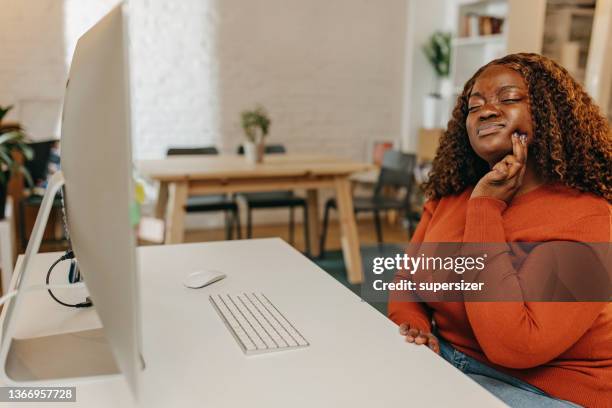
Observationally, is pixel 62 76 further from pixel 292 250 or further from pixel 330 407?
pixel 330 407

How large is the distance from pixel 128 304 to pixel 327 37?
4647 mm

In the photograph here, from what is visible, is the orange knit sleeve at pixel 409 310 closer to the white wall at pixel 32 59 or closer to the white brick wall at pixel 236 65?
the white brick wall at pixel 236 65

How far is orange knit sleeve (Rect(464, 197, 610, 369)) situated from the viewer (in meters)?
0.95

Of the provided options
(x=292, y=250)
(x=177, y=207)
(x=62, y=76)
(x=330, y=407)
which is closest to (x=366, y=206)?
(x=177, y=207)

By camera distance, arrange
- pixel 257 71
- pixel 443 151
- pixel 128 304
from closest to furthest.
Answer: pixel 128 304 < pixel 443 151 < pixel 257 71

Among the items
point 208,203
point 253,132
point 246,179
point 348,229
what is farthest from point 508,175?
point 208,203

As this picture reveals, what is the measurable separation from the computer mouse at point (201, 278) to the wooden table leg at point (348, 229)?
2.07 meters

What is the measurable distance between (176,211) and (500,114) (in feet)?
7.24

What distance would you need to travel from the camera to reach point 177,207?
9.82 feet

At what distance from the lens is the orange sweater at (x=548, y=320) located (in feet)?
3.14

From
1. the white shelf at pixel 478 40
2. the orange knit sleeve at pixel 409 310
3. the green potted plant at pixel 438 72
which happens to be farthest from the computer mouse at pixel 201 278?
the green potted plant at pixel 438 72

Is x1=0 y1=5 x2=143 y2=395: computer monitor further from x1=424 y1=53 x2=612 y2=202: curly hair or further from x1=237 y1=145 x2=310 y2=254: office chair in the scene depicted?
x1=237 y1=145 x2=310 y2=254: office chair

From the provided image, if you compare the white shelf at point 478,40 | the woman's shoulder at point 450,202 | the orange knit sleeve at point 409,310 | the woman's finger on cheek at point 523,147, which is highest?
the white shelf at point 478,40

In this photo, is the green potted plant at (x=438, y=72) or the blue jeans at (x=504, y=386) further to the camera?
the green potted plant at (x=438, y=72)
